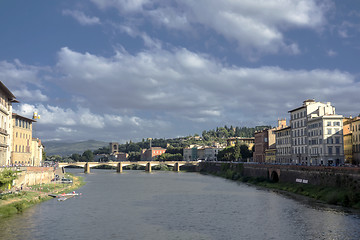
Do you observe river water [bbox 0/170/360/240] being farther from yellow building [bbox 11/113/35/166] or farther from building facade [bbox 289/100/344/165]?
building facade [bbox 289/100/344/165]

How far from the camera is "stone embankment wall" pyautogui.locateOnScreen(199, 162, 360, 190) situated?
189 ft

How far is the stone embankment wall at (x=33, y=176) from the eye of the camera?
Result: 69.2m

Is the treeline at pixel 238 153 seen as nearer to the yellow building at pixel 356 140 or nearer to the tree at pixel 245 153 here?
the tree at pixel 245 153

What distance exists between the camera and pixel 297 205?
57.5 metres

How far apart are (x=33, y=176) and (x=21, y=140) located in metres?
19.4

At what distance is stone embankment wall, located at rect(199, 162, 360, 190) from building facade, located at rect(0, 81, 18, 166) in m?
63.1

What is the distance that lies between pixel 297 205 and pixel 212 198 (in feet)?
56.3

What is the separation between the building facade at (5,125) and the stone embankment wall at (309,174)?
207ft

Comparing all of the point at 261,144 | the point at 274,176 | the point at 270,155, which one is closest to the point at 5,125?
the point at 274,176

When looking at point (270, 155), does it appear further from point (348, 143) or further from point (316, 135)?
point (348, 143)

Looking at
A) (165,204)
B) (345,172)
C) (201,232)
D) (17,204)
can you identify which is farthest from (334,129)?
(17,204)

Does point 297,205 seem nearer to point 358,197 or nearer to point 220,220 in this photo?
point 358,197

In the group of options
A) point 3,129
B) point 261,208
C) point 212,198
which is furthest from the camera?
point 3,129

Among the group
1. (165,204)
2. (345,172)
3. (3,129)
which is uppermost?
(3,129)
